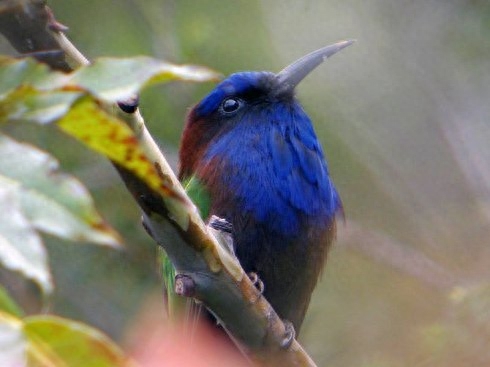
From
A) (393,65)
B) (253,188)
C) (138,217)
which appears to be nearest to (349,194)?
(393,65)

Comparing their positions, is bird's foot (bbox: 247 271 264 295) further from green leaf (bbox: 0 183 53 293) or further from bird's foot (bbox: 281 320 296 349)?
green leaf (bbox: 0 183 53 293)

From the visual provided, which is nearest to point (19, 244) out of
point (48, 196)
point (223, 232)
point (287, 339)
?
point (48, 196)

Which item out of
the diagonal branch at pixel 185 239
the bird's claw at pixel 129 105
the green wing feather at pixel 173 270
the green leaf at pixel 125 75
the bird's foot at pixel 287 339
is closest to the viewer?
the green leaf at pixel 125 75

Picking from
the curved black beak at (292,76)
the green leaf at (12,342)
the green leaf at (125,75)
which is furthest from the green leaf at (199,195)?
the green leaf at (12,342)

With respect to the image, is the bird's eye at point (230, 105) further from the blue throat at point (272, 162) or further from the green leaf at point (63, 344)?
the green leaf at point (63, 344)

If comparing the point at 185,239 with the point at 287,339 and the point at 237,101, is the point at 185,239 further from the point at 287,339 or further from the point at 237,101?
the point at 237,101

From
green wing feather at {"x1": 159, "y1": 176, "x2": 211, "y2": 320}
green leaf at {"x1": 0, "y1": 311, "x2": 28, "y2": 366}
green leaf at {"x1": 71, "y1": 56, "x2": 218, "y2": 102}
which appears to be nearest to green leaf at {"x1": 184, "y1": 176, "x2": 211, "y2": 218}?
green wing feather at {"x1": 159, "y1": 176, "x2": 211, "y2": 320}

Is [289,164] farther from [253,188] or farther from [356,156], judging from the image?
[356,156]

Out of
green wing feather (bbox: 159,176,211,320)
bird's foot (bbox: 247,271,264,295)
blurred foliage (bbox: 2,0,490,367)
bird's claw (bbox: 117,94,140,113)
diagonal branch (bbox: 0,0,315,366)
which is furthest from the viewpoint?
blurred foliage (bbox: 2,0,490,367)
